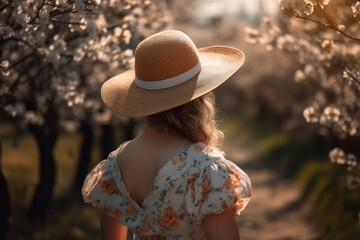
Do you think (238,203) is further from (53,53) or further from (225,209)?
(53,53)

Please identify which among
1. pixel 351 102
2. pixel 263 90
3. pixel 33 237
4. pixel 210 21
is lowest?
pixel 210 21

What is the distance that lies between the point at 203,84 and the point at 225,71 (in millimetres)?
196

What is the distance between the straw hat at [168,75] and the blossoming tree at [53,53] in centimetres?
95

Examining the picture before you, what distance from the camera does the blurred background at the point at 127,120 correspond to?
523cm

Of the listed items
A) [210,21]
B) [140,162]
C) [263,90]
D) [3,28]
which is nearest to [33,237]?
[3,28]

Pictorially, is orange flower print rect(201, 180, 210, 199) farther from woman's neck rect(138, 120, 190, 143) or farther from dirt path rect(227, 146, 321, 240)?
dirt path rect(227, 146, 321, 240)

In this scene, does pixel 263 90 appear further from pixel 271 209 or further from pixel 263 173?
pixel 271 209

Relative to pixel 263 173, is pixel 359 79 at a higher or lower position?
higher

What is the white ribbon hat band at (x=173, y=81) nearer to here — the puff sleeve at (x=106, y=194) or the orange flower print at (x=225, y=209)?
the puff sleeve at (x=106, y=194)

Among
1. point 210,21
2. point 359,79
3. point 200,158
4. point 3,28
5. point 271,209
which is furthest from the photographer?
point 210,21

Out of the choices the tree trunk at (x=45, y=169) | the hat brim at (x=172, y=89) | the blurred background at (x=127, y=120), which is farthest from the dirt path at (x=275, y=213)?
the hat brim at (x=172, y=89)

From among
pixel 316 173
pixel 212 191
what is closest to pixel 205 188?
pixel 212 191

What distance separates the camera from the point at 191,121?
315cm

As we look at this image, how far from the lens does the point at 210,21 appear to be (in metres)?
68.0
